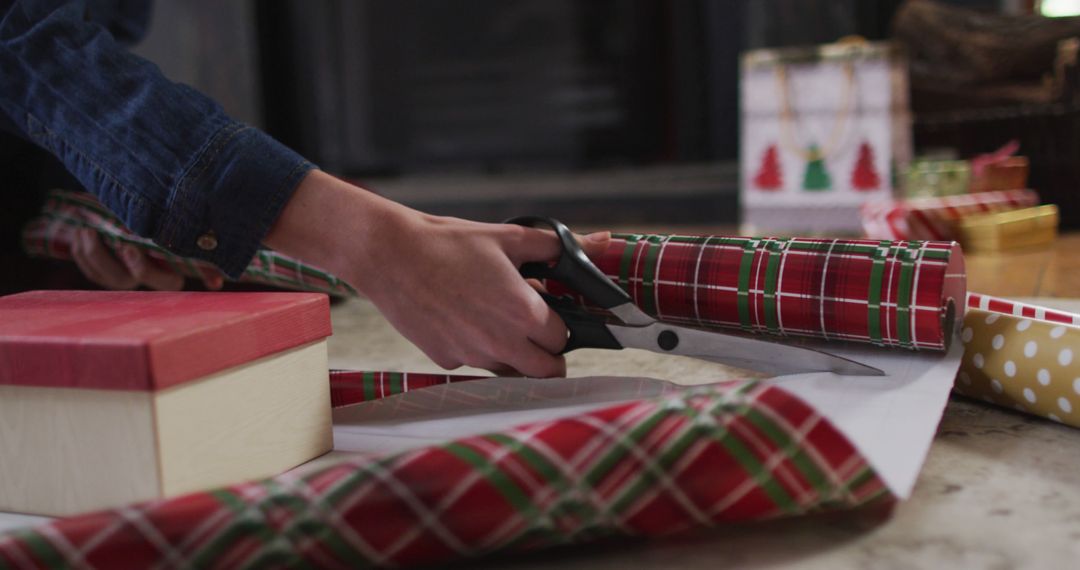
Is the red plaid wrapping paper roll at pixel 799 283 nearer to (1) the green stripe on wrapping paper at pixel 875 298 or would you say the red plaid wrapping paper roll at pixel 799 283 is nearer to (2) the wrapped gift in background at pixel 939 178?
(1) the green stripe on wrapping paper at pixel 875 298

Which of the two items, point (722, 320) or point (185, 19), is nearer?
point (722, 320)

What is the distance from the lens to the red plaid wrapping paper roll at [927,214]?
4.74 feet

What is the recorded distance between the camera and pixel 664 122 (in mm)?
2912

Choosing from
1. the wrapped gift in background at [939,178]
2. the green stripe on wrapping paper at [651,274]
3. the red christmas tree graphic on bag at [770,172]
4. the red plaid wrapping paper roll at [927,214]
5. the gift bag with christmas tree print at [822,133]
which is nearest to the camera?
the green stripe on wrapping paper at [651,274]

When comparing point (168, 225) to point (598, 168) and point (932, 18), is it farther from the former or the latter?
point (598, 168)

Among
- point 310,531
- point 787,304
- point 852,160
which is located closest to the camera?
point 310,531

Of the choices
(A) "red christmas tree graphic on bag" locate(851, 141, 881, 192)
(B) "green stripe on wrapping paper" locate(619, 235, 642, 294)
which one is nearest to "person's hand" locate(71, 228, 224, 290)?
(B) "green stripe on wrapping paper" locate(619, 235, 642, 294)

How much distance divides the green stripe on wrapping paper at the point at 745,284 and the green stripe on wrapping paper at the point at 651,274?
2.3 inches

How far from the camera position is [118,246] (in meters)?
0.92

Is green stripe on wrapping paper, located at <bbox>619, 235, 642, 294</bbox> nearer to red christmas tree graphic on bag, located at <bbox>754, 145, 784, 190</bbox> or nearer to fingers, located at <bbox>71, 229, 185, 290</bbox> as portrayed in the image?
fingers, located at <bbox>71, 229, 185, 290</bbox>

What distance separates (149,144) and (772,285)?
0.39m

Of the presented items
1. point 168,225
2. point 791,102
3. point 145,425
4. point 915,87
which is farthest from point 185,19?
point 145,425

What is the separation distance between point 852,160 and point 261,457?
5.02 feet

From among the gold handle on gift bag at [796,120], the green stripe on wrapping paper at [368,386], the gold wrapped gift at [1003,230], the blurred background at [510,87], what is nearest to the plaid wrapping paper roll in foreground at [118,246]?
the green stripe on wrapping paper at [368,386]
